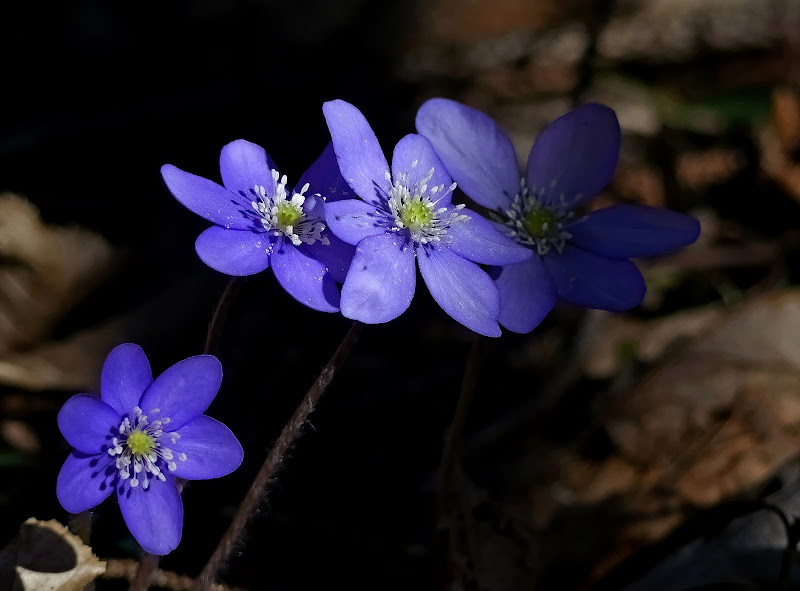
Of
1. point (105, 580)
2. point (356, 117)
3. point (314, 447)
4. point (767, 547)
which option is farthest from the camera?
point (314, 447)

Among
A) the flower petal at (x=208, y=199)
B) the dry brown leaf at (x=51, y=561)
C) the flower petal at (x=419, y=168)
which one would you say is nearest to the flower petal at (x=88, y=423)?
the dry brown leaf at (x=51, y=561)

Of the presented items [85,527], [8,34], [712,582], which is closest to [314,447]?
[85,527]

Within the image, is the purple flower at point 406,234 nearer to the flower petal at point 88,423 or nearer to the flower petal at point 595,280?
the flower petal at point 595,280

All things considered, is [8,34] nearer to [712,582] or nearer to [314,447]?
[314,447]

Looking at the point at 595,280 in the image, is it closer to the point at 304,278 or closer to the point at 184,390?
the point at 304,278

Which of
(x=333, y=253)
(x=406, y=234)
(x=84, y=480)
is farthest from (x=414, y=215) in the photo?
(x=84, y=480)
